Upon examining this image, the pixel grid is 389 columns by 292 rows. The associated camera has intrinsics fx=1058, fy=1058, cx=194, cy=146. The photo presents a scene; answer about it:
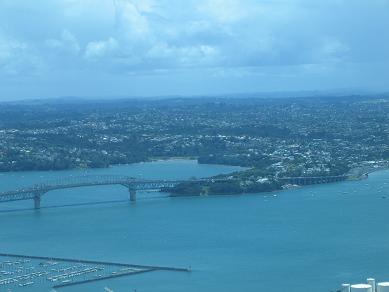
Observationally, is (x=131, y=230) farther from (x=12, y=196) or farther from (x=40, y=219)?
(x=12, y=196)

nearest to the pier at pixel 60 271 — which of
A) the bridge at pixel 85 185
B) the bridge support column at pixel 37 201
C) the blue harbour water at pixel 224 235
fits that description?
the blue harbour water at pixel 224 235

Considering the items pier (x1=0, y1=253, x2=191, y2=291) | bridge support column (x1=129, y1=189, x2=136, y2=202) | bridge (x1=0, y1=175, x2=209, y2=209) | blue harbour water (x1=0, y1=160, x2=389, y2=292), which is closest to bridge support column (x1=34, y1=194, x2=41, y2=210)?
bridge (x1=0, y1=175, x2=209, y2=209)

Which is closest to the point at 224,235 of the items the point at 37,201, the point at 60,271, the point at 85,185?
the point at 60,271

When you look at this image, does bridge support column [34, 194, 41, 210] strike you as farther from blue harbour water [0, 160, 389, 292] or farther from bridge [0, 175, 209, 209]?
blue harbour water [0, 160, 389, 292]

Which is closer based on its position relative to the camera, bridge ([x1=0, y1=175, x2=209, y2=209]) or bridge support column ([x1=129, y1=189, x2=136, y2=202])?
bridge ([x1=0, y1=175, x2=209, y2=209])

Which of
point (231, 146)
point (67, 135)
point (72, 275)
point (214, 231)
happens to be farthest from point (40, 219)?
point (67, 135)

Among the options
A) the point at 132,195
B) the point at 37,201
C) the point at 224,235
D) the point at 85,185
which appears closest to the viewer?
the point at 224,235

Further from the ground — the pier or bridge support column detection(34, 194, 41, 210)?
bridge support column detection(34, 194, 41, 210)

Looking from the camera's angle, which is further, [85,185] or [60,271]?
[85,185]

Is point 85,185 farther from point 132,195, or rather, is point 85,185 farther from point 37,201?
point 37,201

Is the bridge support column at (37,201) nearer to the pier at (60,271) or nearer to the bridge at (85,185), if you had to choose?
the bridge at (85,185)
